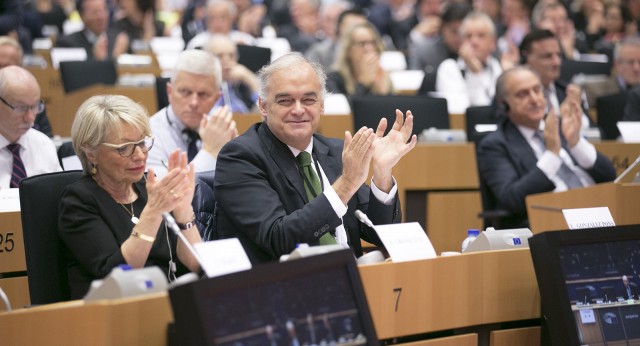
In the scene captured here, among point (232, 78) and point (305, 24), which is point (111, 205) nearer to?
point (232, 78)

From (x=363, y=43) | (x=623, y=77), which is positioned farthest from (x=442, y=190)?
(x=623, y=77)

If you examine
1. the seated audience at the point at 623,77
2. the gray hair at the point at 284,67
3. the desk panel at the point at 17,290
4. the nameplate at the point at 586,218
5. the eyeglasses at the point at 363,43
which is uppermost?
the eyeglasses at the point at 363,43

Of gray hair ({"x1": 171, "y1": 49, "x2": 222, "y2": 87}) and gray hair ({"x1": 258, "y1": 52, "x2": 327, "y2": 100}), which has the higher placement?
gray hair ({"x1": 171, "y1": 49, "x2": 222, "y2": 87})

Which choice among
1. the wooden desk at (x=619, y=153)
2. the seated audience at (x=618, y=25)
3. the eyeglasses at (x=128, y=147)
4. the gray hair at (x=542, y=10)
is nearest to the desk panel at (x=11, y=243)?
the eyeglasses at (x=128, y=147)

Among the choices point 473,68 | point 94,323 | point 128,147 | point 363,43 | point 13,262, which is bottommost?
point 13,262

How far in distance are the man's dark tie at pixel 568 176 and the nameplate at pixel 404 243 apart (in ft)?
8.59

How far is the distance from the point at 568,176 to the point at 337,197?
2.48 m

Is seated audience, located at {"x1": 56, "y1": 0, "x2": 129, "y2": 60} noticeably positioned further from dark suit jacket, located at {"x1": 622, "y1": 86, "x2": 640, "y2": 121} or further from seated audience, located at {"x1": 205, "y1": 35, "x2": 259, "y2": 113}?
dark suit jacket, located at {"x1": 622, "y1": 86, "x2": 640, "y2": 121}

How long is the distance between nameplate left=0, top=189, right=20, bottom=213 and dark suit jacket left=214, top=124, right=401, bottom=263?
804mm

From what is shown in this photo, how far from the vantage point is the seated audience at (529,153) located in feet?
16.5

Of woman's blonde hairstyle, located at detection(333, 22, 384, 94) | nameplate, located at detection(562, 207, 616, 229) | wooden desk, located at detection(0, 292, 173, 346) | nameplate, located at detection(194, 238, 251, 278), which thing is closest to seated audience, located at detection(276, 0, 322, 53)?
woman's blonde hairstyle, located at detection(333, 22, 384, 94)

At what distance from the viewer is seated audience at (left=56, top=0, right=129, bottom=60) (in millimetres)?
8711

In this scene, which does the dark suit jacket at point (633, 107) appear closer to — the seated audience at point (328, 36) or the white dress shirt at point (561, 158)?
the white dress shirt at point (561, 158)

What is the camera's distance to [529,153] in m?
5.25
